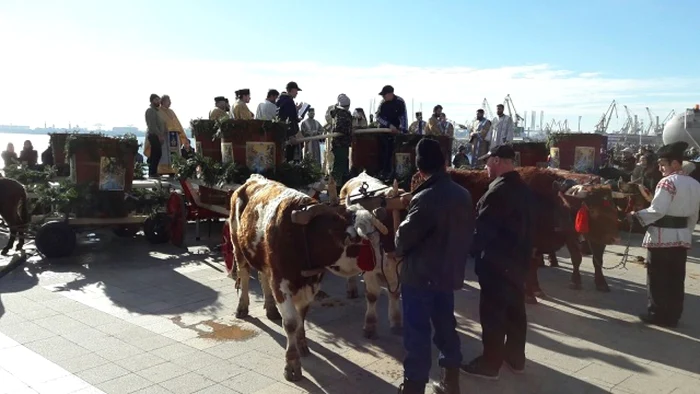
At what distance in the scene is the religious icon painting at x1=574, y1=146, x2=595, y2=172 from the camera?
42.8ft

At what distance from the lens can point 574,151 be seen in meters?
13.0

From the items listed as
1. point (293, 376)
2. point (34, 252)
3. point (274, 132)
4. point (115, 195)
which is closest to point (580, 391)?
point (293, 376)

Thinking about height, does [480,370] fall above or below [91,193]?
below

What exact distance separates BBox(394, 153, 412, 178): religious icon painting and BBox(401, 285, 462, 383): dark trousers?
5977mm

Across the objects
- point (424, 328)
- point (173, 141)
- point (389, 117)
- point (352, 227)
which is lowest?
point (424, 328)

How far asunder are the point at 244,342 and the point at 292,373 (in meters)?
1.18

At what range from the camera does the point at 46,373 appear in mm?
5199

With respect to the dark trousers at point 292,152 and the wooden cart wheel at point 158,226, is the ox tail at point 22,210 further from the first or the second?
the dark trousers at point 292,152

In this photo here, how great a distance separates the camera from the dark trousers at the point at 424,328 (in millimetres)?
4465

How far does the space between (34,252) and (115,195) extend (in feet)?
6.34

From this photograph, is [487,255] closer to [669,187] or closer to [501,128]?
[669,187]

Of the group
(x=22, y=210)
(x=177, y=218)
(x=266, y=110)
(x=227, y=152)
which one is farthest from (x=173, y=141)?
(x=227, y=152)

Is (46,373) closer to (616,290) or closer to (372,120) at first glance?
(616,290)

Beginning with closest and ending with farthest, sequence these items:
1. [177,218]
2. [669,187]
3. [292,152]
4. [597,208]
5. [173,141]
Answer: [669,187], [597,208], [177,218], [292,152], [173,141]
